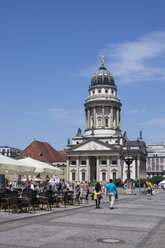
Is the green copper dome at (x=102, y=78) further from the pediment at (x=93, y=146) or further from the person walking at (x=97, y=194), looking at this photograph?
the person walking at (x=97, y=194)

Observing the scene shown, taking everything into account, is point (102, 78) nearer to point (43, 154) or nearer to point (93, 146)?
point (93, 146)

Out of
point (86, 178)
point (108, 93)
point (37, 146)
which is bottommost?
point (86, 178)

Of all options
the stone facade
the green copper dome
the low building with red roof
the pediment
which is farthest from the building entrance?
the stone facade

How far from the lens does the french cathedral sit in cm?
9531

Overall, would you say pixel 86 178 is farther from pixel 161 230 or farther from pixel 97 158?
pixel 161 230

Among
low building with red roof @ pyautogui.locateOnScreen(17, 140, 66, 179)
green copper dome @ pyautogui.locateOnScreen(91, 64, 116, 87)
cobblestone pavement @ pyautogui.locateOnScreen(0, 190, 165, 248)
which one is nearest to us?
cobblestone pavement @ pyautogui.locateOnScreen(0, 190, 165, 248)

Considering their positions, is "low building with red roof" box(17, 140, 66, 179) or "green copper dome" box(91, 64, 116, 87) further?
"green copper dome" box(91, 64, 116, 87)

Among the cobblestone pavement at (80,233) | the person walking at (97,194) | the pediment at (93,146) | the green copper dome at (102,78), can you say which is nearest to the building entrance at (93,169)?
the pediment at (93,146)

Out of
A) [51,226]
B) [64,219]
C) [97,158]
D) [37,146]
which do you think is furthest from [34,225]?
[37,146]

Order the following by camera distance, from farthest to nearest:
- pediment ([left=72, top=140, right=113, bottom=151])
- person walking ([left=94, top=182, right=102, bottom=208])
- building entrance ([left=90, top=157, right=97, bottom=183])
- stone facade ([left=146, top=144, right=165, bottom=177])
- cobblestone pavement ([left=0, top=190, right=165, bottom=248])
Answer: stone facade ([left=146, top=144, right=165, bottom=177])
building entrance ([left=90, top=157, right=97, bottom=183])
pediment ([left=72, top=140, right=113, bottom=151])
person walking ([left=94, top=182, right=102, bottom=208])
cobblestone pavement ([left=0, top=190, right=165, bottom=248])

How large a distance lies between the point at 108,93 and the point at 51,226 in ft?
308

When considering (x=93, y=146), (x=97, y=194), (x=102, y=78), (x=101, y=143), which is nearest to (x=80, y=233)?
(x=97, y=194)

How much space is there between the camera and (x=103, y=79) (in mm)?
106812

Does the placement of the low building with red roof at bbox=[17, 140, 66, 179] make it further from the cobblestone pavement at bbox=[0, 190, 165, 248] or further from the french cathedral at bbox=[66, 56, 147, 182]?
the cobblestone pavement at bbox=[0, 190, 165, 248]
